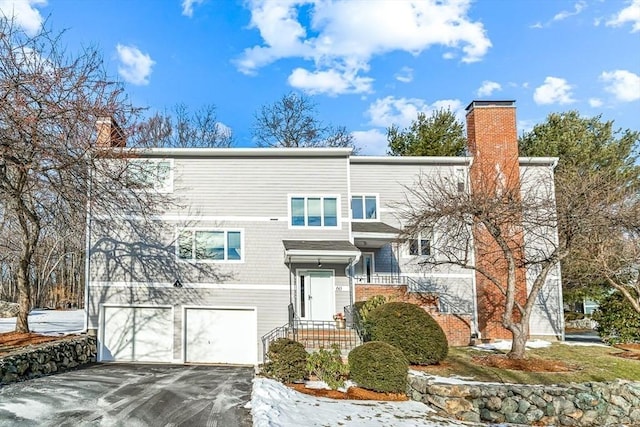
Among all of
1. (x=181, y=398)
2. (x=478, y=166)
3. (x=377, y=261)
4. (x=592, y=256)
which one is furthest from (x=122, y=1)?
(x=592, y=256)

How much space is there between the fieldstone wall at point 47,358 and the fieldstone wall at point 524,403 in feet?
31.9

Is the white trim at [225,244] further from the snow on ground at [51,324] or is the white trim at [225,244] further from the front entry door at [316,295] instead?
the snow on ground at [51,324]

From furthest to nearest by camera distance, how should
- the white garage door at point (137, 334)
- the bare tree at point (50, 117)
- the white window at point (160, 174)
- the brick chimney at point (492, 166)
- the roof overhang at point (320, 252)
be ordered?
1. the brick chimney at point (492, 166)
2. the white window at point (160, 174)
3. the white garage door at point (137, 334)
4. the roof overhang at point (320, 252)
5. the bare tree at point (50, 117)

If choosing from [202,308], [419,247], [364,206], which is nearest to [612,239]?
[419,247]

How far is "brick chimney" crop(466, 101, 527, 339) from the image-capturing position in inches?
677

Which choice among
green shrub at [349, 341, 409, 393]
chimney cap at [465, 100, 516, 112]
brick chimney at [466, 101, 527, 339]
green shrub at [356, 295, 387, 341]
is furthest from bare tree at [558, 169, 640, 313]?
green shrub at [349, 341, 409, 393]

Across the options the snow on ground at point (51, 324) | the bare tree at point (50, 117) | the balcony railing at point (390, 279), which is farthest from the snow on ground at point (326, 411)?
the snow on ground at point (51, 324)

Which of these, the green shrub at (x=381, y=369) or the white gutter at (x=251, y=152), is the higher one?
the white gutter at (x=251, y=152)

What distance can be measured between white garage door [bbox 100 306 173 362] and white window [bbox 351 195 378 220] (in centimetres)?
804

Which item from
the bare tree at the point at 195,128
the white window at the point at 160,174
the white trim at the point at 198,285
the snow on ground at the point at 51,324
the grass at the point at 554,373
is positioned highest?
the bare tree at the point at 195,128

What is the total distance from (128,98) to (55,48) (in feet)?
6.35

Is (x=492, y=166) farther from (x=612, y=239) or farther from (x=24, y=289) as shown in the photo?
(x=24, y=289)

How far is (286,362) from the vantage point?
36.6 feet

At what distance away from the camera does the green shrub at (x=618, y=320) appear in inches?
598
